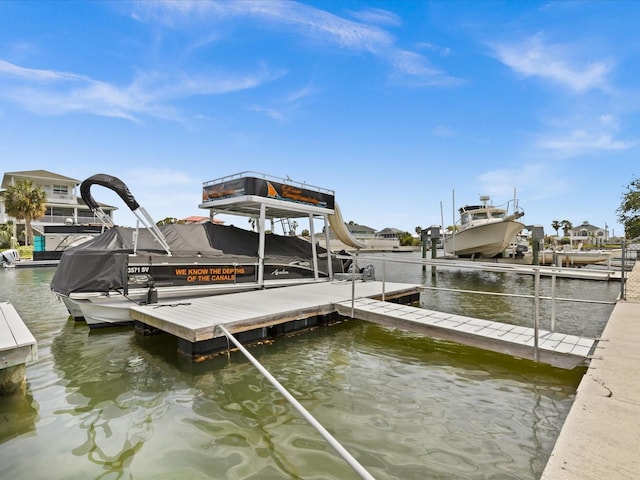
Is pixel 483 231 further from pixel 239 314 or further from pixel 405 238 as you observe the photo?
pixel 405 238

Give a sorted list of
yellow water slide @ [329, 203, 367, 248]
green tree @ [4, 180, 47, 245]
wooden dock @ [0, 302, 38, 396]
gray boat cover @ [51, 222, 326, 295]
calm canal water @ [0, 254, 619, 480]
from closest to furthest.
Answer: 1. calm canal water @ [0, 254, 619, 480]
2. wooden dock @ [0, 302, 38, 396]
3. gray boat cover @ [51, 222, 326, 295]
4. yellow water slide @ [329, 203, 367, 248]
5. green tree @ [4, 180, 47, 245]

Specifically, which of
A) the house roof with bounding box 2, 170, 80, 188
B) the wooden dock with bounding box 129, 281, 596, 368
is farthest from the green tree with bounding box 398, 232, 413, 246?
the wooden dock with bounding box 129, 281, 596, 368

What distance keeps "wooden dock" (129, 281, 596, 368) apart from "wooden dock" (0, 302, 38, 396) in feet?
6.62

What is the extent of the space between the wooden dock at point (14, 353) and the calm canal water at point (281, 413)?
242 millimetres

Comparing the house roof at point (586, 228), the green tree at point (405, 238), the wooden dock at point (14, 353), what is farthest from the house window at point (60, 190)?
Answer: the house roof at point (586, 228)

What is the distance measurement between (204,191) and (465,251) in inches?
938

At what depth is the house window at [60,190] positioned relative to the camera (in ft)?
131

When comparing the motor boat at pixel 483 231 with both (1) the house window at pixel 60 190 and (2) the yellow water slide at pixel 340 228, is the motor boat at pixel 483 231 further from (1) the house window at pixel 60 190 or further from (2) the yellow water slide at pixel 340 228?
(1) the house window at pixel 60 190

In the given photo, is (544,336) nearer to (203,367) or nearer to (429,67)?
(203,367)

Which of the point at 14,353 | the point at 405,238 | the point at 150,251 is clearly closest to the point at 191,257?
the point at 150,251

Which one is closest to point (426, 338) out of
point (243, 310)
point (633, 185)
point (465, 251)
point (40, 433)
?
point (243, 310)

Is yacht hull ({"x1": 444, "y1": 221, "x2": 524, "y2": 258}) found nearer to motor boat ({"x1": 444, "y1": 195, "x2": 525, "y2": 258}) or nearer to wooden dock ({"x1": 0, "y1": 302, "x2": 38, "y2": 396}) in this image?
motor boat ({"x1": 444, "y1": 195, "x2": 525, "y2": 258})

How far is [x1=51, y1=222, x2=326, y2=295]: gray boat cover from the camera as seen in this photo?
7.43 metres

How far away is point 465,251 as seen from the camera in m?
29.0
